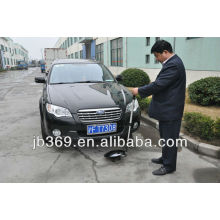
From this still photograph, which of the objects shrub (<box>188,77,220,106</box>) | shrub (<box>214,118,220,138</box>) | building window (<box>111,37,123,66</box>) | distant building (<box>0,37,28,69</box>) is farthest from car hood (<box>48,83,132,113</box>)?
distant building (<box>0,37,28,69</box>)

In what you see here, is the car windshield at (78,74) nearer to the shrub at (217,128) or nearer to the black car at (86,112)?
the black car at (86,112)

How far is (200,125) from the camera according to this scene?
3711 mm

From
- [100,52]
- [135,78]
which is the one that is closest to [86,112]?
[135,78]

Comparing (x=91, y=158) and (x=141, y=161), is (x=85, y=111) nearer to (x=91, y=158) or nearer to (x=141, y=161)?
(x=91, y=158)

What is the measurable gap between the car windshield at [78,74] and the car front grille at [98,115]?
139 centimetres

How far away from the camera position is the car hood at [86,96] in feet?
10.7

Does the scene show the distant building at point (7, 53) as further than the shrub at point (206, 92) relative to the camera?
Yes

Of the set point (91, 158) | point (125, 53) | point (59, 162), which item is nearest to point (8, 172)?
point (59, 162)

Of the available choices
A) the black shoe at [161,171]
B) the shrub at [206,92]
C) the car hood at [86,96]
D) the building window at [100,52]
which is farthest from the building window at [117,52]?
the black shoe at [161,171]

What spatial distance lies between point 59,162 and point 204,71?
7.15 metres

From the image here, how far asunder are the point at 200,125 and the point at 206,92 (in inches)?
106

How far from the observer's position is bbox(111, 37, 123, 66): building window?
17.7 m

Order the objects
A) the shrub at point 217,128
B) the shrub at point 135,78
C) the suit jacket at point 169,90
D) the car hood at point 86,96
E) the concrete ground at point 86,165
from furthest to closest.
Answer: the shrub at point 135,78
the shrub at point 217,128
the car hood at point 86,96
the concrete ground at point 86,165
the suit jacket at point 169,90

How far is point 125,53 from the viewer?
16219 mm
